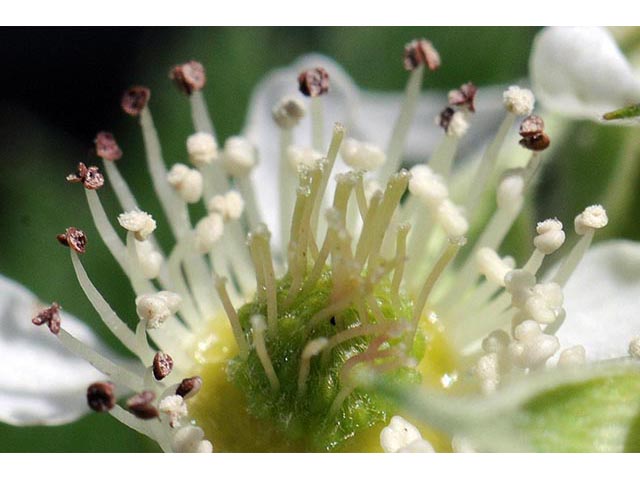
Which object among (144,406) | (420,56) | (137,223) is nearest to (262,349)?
(144,406)

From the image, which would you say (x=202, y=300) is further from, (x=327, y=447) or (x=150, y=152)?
(x=327, y=447)

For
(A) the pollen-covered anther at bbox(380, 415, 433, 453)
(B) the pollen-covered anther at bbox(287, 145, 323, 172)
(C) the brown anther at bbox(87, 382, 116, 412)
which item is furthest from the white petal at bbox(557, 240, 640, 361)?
(C) the brown anther at bbox(87, 382, 116, 412)

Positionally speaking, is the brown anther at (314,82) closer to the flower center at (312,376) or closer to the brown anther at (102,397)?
the flower center at (312,376)

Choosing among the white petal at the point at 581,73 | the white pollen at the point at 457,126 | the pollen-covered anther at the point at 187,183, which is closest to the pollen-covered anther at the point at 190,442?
the pollen-covered anther at the point at 187,183

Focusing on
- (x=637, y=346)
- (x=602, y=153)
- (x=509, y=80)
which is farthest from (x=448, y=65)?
(x=637, y=346)

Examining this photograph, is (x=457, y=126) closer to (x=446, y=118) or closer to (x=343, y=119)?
(x=446, y=118)

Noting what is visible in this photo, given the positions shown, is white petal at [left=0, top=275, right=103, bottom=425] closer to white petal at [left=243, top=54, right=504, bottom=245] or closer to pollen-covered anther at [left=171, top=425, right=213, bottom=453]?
pollen-covered anther at [left=171, top=425, right=213, bottom=453]
